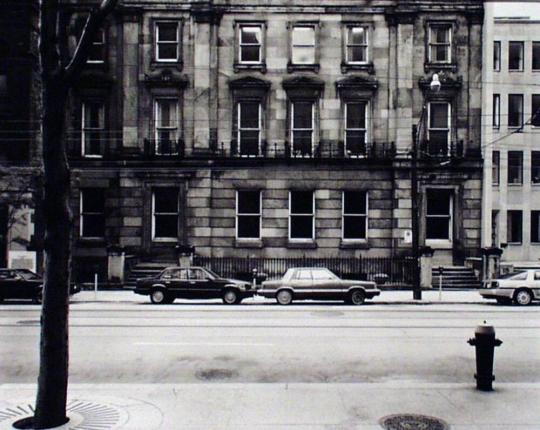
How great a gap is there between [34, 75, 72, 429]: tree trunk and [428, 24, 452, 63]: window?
2357cm

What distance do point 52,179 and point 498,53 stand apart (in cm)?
3955

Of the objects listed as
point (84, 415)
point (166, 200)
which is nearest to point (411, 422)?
point (84, 415)

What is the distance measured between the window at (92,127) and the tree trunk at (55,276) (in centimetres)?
2112

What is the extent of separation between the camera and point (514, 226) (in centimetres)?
3869

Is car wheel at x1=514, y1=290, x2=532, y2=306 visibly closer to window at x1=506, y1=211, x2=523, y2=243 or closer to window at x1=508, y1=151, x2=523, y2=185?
window at x1=506, y1=211, x2=523, y2=243

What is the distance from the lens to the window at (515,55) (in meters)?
38.8

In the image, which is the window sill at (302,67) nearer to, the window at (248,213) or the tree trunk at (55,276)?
the window at (248,213)

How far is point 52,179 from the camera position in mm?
6215

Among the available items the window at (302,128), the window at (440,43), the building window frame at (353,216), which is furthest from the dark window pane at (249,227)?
the window at (440,43)

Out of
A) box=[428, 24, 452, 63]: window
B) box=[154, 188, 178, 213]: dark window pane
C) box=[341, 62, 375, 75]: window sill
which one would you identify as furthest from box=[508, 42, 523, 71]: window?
box=[154, 188, 178, 213]: dark window pane

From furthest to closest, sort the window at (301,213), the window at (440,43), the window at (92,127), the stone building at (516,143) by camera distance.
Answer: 1. the stone building at (516,143)
2. the window at (301,213)
3. the window at (92,127)
4. the window at (440,43)

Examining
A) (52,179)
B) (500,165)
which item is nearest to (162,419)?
(52,179)

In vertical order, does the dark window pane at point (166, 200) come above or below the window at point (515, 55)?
below

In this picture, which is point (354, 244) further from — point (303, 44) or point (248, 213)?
point (303, 44)
